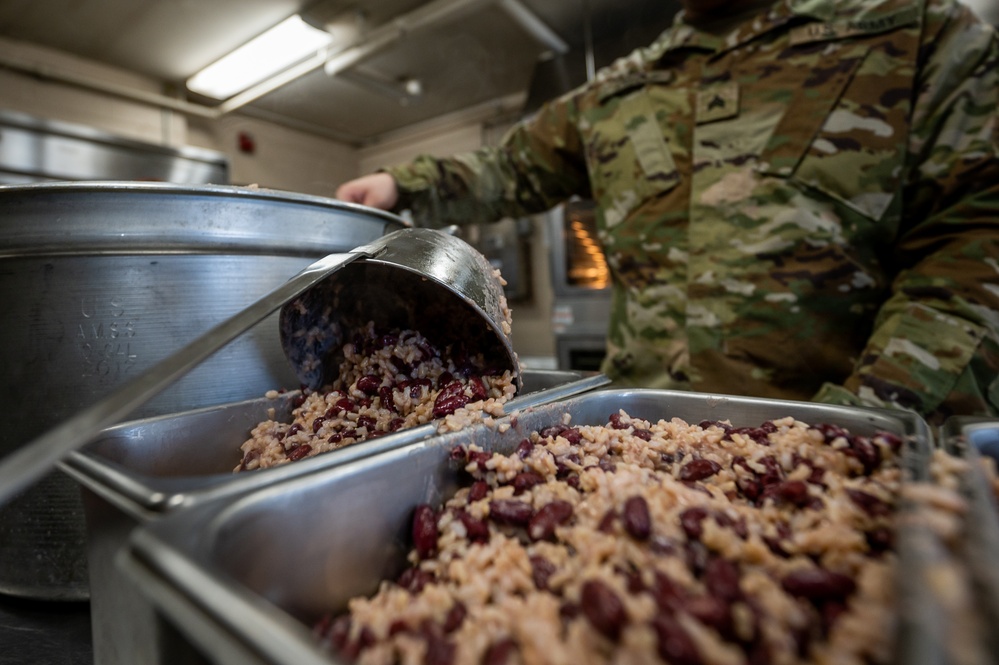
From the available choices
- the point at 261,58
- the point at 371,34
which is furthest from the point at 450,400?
the point at 261,58

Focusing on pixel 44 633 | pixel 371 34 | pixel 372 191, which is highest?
pixel 371 34

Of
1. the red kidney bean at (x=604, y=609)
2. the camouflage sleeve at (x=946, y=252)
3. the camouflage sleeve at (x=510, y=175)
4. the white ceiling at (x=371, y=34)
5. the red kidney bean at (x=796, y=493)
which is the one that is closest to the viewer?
the red kidney bean at (x=604, y=609)

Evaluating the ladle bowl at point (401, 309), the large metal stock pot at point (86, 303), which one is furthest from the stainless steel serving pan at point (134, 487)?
the ladle bowl at point (401, 309)

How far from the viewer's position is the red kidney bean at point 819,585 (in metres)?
0.49

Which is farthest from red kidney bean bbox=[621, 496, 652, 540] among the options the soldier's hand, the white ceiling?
the white ceiling

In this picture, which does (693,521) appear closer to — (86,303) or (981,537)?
(981,537)

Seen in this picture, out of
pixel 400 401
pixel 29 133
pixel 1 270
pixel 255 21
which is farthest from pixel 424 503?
pixel 29 133

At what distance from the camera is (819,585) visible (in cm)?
50

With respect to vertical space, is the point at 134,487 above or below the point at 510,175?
below

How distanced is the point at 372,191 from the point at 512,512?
137 centimetres

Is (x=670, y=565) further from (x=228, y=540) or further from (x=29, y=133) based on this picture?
(x=29, y=133)

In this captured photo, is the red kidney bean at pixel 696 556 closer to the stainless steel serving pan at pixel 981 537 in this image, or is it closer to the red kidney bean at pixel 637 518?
the red kidney bean at pixel 637 518

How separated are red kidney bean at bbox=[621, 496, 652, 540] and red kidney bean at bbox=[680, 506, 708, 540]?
4 cm

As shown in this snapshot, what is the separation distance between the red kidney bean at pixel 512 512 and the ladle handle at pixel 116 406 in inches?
16.1
